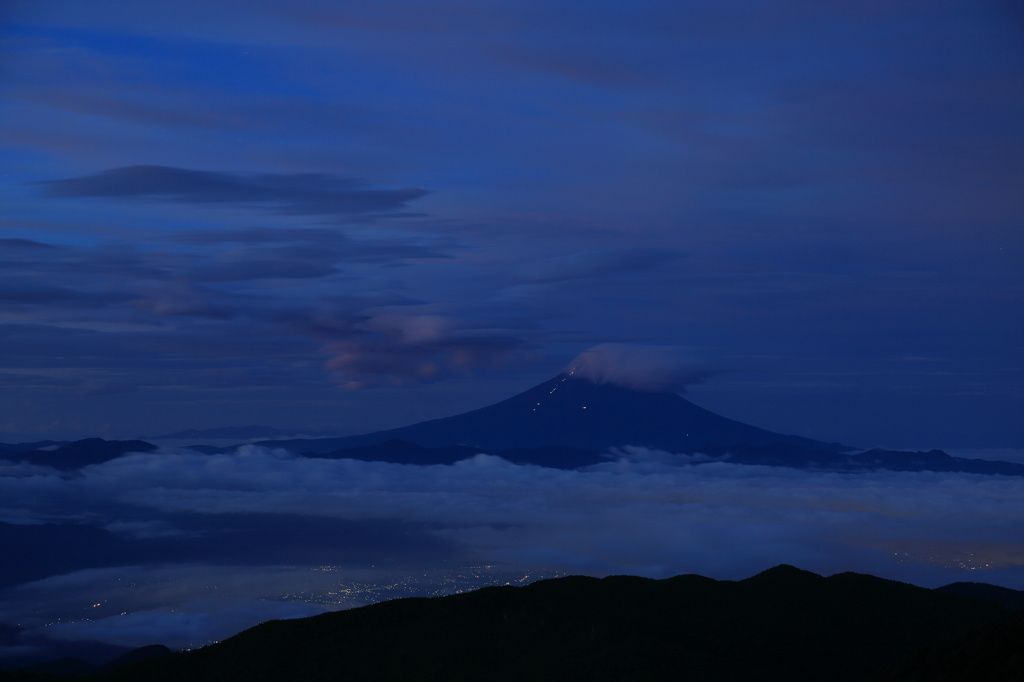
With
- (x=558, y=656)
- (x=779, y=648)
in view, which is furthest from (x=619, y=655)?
(x=779, y=648)

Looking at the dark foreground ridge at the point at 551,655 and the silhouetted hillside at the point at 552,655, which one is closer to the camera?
the dark foreground ridge at the point at 551,655

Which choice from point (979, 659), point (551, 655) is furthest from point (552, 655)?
point (979, 659)

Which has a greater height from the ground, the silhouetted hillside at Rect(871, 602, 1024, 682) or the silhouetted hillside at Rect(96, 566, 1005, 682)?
the silhouetted hillside at Rect(871, 602, 1024, 682)

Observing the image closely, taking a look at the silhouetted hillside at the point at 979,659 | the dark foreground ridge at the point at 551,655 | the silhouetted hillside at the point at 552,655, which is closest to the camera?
the silhouetted hillside at the point at 979,659

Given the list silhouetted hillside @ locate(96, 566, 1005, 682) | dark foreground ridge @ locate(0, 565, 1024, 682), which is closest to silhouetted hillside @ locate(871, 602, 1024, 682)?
dark foreground ridge @ locate(0, 565, 1024, 682)

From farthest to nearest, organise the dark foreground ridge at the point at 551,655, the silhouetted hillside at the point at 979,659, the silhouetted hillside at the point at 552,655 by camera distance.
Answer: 1. the silhouetted hillside at the point at 552,655
2. the dark foreground ridge at the point at 551,655
3. the silhouetted hillside at the point at 979,659

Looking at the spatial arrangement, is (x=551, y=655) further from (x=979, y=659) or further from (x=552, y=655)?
(x=979, y=659)

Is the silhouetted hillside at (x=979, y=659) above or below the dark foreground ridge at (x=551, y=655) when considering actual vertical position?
above

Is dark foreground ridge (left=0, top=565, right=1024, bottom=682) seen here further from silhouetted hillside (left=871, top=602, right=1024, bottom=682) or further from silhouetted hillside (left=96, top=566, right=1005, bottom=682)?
silhouetted hillside (left=871, top=602, right=1024, bottom=682)

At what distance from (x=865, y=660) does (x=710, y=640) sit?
110 feet

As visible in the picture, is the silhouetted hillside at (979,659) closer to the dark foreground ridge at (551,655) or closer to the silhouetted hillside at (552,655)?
the dark foreground ridge at (551,655)

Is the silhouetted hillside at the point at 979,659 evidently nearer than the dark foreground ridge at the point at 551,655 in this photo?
Yes

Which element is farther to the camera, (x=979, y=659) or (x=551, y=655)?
(x=551, y=655)

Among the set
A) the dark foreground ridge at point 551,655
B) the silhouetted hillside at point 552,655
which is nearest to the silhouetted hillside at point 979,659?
the dark foreground ridge at point 551,655
